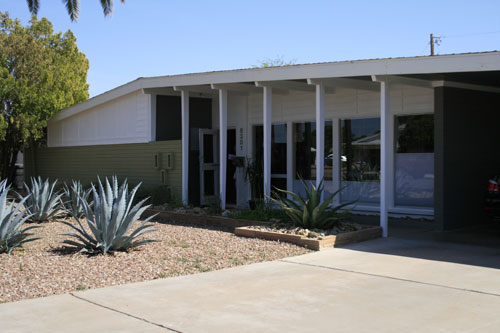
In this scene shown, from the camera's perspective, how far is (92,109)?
17531mm

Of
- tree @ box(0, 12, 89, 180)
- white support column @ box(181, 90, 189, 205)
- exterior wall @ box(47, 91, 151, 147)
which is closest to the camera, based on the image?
white support column @ box(181, 90, 189, 205)

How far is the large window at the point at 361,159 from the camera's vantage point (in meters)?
12.3

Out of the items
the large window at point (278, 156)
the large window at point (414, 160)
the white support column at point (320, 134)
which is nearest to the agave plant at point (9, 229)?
the white support column at point (320, 134)

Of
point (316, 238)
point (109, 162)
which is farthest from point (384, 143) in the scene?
point (109, 162)

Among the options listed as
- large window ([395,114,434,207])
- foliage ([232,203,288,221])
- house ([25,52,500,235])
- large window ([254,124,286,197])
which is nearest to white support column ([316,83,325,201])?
house ([25,52,500,235])

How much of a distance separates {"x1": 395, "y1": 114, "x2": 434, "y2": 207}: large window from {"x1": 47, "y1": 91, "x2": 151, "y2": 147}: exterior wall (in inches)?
259

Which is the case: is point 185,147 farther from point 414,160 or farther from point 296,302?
point 296,302

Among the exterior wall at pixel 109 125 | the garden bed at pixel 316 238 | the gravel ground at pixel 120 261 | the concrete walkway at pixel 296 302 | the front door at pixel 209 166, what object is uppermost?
the exterior wall at pixel 109 125

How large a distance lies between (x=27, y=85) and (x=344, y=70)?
1206 cm

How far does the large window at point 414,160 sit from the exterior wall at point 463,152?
30.7 inches

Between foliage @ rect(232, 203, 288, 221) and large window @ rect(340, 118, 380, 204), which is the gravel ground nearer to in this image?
foliage @ rect(232, 203, 288, 221)

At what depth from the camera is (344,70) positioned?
10055 mm

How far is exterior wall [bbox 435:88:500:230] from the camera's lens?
10227 millimetres

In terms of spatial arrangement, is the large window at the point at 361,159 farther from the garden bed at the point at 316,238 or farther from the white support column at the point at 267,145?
the garden bed at the point at 316,238
